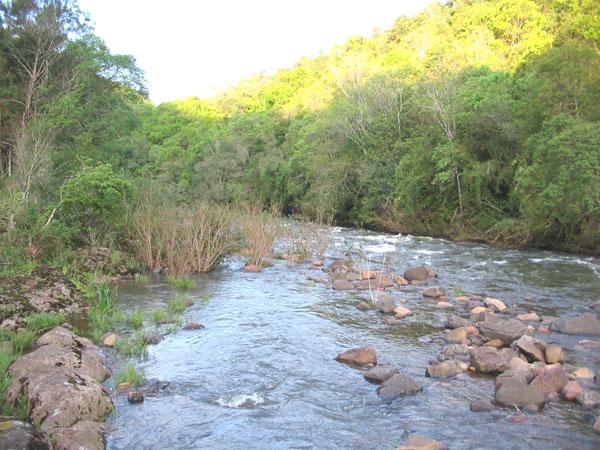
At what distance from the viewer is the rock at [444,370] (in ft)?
26.4

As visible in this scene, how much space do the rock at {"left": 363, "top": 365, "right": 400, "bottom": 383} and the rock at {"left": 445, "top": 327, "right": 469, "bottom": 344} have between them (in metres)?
2.22

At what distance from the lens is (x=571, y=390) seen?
7.12 meters

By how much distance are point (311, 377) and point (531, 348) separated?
149 inches

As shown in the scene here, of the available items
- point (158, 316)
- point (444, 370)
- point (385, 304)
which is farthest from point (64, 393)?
point (385, 304)

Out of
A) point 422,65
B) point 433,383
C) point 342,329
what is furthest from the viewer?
point 422,65

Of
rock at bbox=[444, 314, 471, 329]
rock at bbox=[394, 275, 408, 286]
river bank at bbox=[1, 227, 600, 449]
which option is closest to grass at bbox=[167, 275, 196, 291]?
river bank at bbox=[1, 227, 600, 449]

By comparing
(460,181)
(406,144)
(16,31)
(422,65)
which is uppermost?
(422,65)

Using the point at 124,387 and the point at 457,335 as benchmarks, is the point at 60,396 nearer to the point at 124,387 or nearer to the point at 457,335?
the point at 124,387

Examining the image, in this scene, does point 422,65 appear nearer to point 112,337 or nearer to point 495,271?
point 495,271

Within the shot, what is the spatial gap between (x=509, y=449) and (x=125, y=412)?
4712 mm

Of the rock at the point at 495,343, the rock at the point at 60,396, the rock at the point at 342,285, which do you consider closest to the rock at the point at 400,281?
the rock at the point at 342,285

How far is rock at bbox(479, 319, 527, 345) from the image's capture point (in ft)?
31.2

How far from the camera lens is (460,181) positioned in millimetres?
28641

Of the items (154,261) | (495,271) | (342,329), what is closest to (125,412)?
(342,329)
